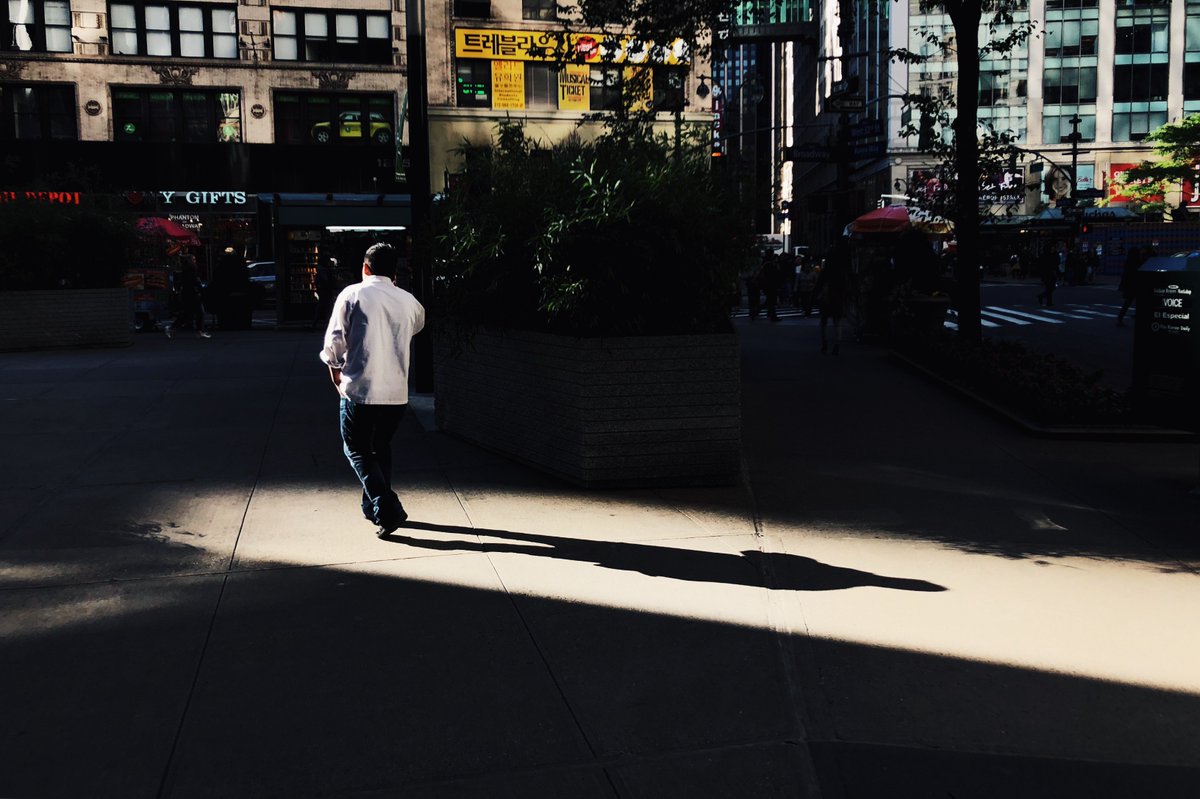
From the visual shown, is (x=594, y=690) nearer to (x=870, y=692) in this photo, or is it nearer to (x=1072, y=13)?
(x=870, y=692)

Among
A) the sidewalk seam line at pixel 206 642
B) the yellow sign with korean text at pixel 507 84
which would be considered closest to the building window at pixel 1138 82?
the yellow sign with korean text at pixel 507 84

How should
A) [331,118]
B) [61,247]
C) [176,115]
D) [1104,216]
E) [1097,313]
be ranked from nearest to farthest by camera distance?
[61,247] → [1097,313] → [176,115] → [331,118] → [1104,216]

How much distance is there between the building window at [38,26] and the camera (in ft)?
143

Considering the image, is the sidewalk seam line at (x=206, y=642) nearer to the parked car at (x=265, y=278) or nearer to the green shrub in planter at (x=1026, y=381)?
the green shrub in planter at (x=1026, y=381)

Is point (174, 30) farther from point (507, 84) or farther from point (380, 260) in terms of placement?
point (380, 260)

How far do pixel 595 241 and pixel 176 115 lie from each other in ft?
138

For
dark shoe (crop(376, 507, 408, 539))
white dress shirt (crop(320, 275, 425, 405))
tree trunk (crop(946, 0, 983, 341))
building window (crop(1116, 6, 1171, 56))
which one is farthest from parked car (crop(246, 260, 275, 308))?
building window (crop(1116, 6, 1171, 56))

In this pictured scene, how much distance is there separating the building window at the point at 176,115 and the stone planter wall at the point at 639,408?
134 ft

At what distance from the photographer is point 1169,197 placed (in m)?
80.1

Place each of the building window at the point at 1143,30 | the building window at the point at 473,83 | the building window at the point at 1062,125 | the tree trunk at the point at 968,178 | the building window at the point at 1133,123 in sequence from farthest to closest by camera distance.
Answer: the building window at the point at 1133,123
the building window at the point at 1062,125
the building window at the point at 1143,30
the building window at the point at 473,83
the tree trunk at the point at 968,178

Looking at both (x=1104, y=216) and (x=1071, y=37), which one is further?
(x=1071, y=37)

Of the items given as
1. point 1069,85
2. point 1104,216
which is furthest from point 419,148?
point 1069,85

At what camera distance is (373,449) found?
7.12m

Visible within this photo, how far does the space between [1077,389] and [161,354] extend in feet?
44.5
